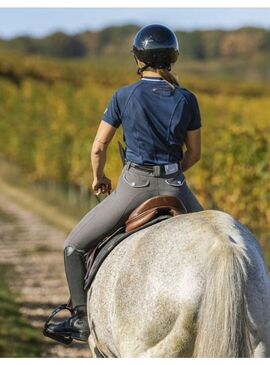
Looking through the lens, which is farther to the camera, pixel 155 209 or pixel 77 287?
pixel 77 287

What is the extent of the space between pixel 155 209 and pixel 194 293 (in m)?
1.02

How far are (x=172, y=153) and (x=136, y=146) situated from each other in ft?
0.80

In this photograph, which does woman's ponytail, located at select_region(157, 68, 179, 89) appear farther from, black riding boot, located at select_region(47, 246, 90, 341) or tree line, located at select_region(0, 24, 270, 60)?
tree line, located at select_region(0, 24, 270, 60)

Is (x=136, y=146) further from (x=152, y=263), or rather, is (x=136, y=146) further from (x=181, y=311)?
(x=181, y=311)

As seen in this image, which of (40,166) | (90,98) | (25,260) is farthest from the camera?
(90,98)

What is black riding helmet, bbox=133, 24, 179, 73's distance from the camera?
17.3ft

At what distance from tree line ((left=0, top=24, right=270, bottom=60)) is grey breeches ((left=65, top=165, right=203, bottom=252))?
506ft

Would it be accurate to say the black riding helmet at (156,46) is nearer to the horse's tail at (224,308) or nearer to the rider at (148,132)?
the rider at (148,132)

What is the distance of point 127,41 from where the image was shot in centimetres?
16975

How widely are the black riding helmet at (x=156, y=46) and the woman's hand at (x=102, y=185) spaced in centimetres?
87

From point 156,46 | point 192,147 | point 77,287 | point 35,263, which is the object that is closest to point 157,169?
point 192,147

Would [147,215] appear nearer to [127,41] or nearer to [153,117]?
[153,117]

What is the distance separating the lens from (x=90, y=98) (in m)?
34.1
